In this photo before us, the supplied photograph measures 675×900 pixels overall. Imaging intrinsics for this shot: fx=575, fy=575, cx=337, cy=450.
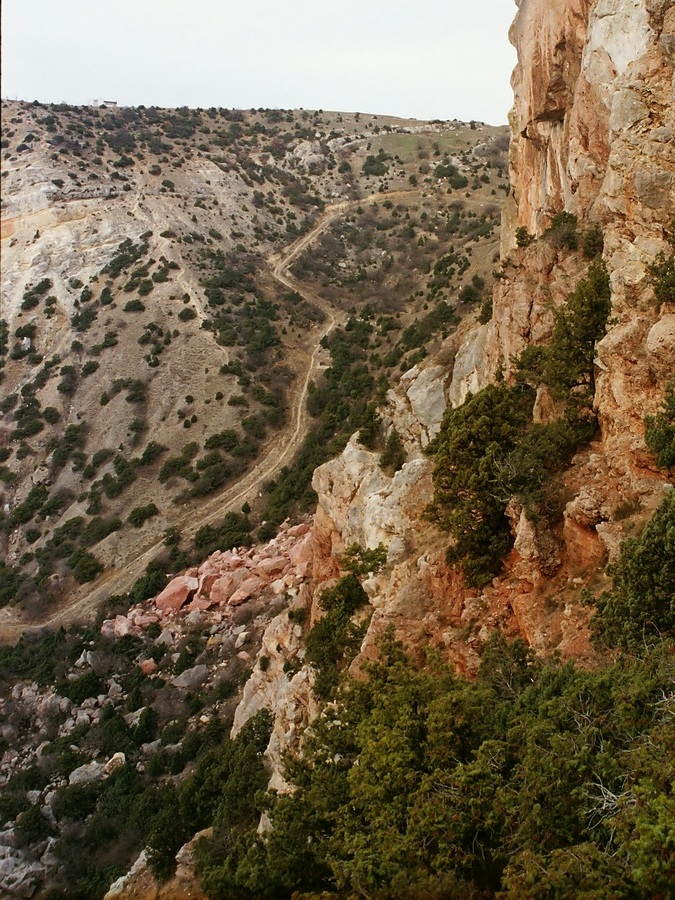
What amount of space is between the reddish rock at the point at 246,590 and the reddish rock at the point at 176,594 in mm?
3138

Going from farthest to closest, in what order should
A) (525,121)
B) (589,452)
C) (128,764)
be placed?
(128,764) < (525,121) < (589,452)

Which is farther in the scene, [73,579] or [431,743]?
[73,579]

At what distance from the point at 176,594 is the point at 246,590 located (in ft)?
15.0

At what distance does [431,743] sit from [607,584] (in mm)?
4536

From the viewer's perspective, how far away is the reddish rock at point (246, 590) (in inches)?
1226

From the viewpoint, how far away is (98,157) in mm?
69250

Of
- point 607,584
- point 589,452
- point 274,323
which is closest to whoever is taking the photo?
point 607,584

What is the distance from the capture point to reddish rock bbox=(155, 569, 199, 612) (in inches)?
1283

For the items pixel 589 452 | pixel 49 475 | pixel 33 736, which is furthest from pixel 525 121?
pixel 49 475

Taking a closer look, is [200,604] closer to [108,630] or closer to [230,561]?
[230,561]

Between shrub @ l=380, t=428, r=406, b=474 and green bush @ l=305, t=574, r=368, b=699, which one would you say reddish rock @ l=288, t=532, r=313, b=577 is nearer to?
shrub @ l=380, t=428, r=406, b=474

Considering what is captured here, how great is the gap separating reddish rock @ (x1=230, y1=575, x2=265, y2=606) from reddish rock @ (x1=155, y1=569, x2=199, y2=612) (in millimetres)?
3138

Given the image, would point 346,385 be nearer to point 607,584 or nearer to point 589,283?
point 589,283

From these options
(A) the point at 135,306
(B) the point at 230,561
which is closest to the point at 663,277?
(B) the point at 230,561
